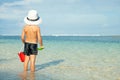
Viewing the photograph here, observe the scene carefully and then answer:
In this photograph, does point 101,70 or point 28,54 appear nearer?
point 28,54

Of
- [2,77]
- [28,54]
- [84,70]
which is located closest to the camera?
[2,77]

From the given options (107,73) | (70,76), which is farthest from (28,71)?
(107,73)

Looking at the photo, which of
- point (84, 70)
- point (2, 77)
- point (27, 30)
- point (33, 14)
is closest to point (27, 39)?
point (27, 30)

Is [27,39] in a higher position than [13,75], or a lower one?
higher

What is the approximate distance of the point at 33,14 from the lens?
7.87 m

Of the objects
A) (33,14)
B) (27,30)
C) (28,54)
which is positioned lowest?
(28,54)

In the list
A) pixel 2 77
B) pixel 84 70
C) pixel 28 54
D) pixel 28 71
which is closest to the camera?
pixel 2 77

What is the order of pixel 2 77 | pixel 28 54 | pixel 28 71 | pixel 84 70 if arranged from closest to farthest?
pixel 2 77, pixel 28 54, pixel 28 71, pixel 84 70

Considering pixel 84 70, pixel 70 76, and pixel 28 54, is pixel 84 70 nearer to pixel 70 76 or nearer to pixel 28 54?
pixel 70 76

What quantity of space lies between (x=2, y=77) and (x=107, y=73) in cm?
345

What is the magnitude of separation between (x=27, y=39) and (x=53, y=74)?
4.67 feet

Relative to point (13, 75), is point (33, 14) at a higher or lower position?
higher

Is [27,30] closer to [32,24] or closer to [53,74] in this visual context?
[32,24]

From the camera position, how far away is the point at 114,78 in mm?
8117
